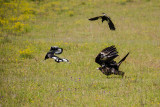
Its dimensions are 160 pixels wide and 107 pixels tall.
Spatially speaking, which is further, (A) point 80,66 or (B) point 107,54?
(A) point 80,66

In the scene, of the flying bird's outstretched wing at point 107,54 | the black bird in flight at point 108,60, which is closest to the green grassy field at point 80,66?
the black bird in flight at point 108,60

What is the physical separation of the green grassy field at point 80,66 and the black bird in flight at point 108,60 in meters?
0.33

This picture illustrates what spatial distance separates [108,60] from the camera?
27.1ft

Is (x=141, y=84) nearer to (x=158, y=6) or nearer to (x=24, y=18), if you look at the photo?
(x=24, y=18)

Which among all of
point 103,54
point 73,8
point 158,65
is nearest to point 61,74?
point 103,54

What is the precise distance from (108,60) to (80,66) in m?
2.76

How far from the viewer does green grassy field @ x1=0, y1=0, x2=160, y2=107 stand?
22.5ft

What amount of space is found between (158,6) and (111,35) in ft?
35.3

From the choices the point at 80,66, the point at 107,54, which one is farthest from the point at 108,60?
the point at 80,66

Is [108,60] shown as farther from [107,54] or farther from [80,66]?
[80,66]

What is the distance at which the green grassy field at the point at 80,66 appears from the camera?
22.5 feet

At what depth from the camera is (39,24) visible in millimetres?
20562

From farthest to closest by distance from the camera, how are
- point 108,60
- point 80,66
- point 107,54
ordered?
point 80,66 < point 108,60 < point 107,54

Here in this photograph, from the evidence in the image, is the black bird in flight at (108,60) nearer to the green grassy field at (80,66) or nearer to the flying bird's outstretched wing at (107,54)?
the flying bird's outstretched wing at (107,54)
